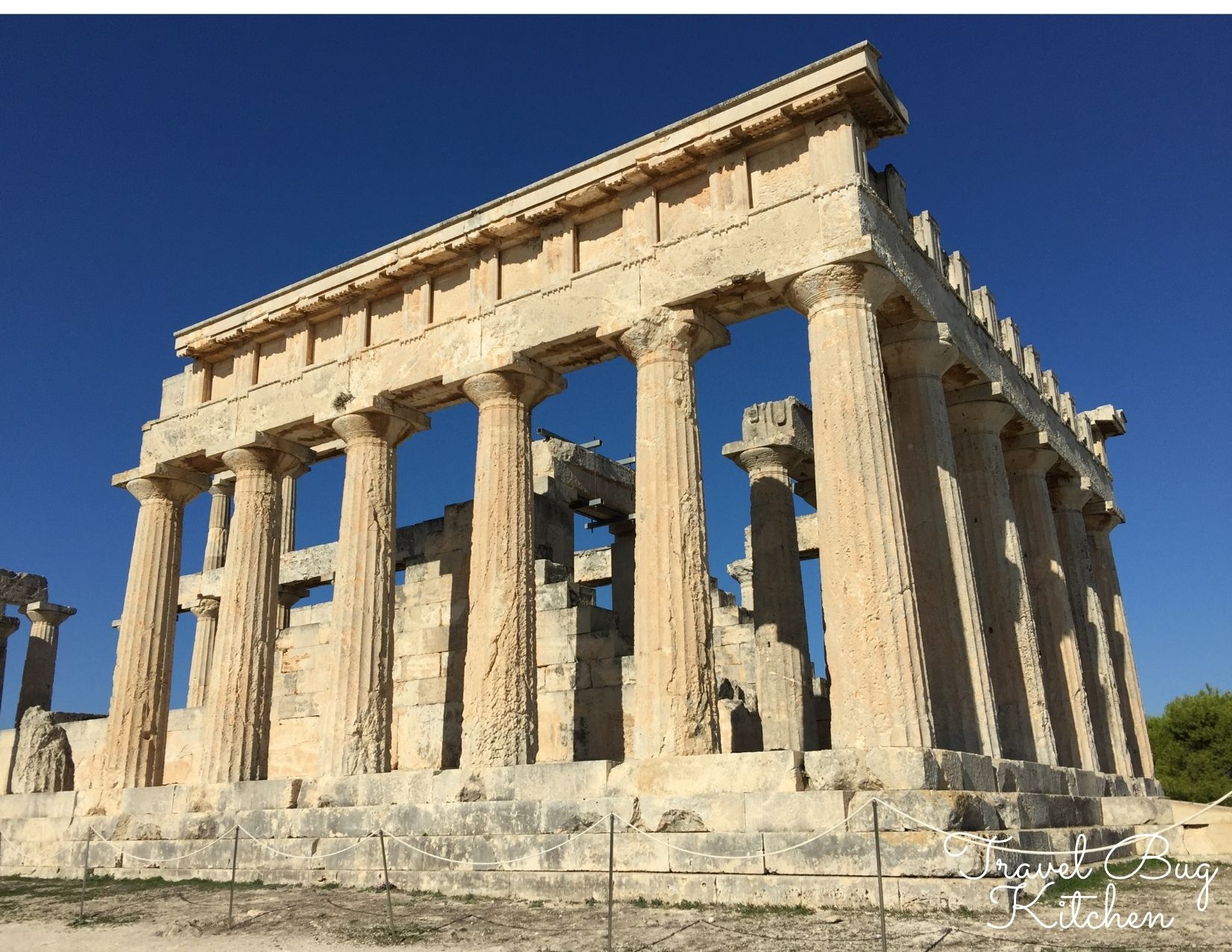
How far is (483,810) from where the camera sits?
13656 millimetres

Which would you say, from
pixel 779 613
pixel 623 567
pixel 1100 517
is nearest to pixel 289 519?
pixel 623 567

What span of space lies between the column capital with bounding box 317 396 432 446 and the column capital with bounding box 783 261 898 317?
287 inches

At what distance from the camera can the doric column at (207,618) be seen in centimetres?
2736

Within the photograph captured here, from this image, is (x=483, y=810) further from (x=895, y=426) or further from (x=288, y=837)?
(x=895, y=426)

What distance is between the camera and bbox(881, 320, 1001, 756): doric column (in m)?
13.9

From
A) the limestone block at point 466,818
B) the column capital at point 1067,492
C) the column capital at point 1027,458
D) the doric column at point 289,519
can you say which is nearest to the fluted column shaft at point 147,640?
the doric column at point 289,519

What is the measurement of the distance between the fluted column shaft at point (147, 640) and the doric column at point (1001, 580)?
14.3m

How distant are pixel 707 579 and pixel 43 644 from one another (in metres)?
30.1

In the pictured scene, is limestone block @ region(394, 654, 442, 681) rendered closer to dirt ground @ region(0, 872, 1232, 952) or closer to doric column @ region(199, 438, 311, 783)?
doric column @ region(199, 438, 311, 783)

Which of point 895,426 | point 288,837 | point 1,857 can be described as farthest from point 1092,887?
point 1,857

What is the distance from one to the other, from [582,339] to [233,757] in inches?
351

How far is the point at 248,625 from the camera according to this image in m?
18.1

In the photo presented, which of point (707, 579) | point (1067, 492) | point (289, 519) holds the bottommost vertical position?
point (707, 579)

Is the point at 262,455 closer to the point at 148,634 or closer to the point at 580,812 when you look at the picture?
the point at 148,634
